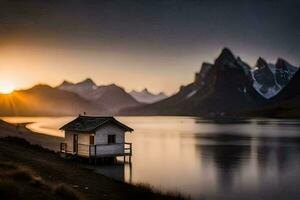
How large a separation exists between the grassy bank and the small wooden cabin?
241 centimetres

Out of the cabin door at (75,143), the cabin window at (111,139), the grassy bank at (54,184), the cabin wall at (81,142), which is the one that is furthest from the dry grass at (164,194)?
the cabin door at (75,143)

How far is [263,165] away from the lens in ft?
221

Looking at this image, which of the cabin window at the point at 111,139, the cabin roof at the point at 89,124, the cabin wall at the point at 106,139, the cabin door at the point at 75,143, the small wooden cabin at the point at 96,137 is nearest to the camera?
the cabin roof at the point at 89,124

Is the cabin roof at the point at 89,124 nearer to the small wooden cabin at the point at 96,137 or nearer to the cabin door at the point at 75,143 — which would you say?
the small wooden cabin at the point at 96,137

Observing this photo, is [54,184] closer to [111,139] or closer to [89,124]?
[89,124]

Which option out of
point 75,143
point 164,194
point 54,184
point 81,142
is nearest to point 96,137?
point 81,142

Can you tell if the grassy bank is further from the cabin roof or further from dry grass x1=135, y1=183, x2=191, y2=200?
the cabin roof

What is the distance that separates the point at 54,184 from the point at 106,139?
22.8 m

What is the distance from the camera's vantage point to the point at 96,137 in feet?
168

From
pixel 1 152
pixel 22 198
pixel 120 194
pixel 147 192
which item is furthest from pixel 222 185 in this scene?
pixel 22 198

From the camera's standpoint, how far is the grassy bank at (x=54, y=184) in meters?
23.8

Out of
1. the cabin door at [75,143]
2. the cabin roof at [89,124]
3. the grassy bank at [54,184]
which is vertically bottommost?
the grassy bank at [54,184]

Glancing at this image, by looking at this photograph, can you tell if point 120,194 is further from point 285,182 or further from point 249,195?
point 285,182

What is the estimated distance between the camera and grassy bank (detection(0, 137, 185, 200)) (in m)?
23.8
